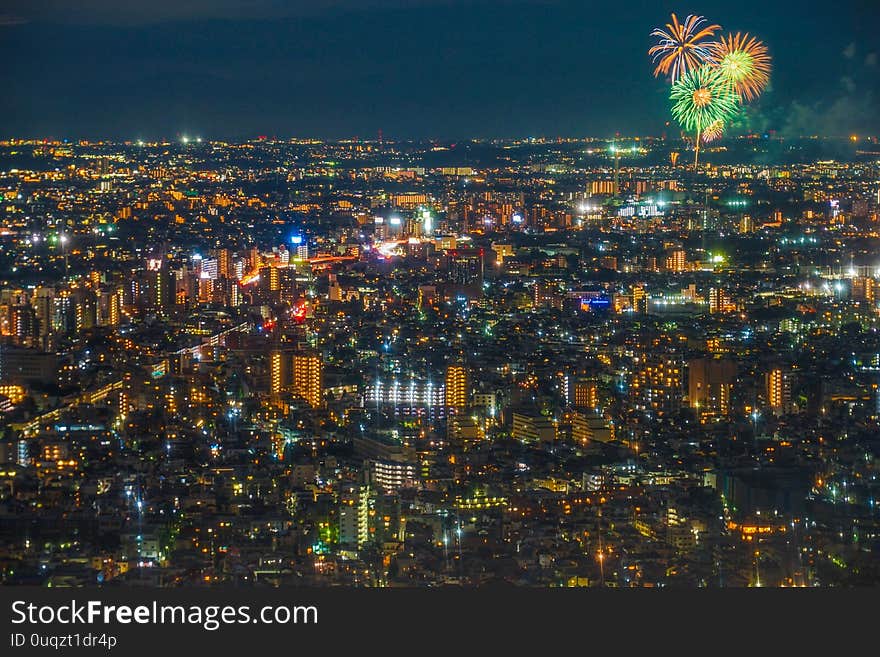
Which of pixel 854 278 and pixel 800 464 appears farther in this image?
pixel 854 278

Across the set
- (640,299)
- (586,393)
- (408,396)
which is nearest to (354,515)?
(408,396)

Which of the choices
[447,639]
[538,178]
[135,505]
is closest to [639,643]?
[447,639]

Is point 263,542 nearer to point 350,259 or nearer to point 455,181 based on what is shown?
point 455,181

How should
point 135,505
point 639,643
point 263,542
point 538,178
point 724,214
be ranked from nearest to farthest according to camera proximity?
point 639,643
point 263,542
point 135,505
point 538,178
point 724,214

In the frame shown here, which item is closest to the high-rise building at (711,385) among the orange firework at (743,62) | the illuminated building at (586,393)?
the illuminated building at (586,393)

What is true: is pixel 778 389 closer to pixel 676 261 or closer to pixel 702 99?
pixel 676 261

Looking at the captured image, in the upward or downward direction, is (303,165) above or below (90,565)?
above
